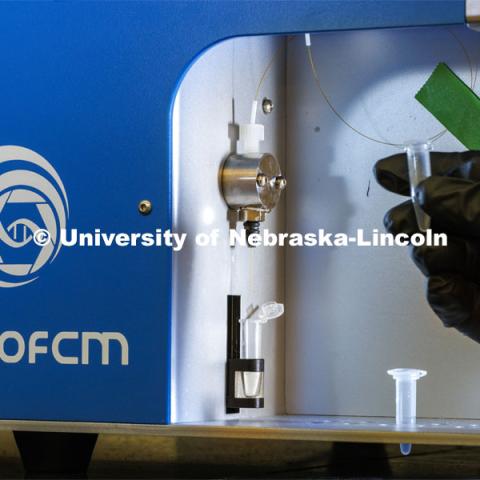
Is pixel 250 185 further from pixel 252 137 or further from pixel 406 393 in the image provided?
pixel 406 393

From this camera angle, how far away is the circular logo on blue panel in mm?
1206

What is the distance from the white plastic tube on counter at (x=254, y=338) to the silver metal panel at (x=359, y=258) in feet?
0.44

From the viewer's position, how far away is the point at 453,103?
1.33 metres

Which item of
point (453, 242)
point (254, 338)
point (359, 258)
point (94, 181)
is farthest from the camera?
point (359, 258)

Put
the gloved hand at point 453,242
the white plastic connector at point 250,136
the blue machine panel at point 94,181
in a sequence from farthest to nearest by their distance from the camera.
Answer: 1. the white plastic connector at point 250,136
2. the blue machine panel at point 94,181
3. the gloved hand at point 453,242

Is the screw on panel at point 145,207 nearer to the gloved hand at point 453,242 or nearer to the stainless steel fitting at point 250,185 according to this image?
the stainless steel fitting at point 250,185

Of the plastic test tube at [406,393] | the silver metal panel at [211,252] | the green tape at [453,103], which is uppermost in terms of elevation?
the green tape at [453,103]

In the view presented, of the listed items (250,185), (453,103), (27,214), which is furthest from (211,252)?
(453,103)

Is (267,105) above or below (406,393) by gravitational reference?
above

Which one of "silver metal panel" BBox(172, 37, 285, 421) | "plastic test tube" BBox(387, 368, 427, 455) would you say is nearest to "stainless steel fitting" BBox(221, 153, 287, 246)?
"silver metal panel" BBox(172, 37, 285, 421)

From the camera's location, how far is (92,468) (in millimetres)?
1414

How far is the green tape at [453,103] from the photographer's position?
1320 millimetres

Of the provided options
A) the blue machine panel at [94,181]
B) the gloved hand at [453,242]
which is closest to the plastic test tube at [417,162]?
the gloved hand at [453,242]

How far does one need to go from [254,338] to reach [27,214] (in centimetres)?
30
